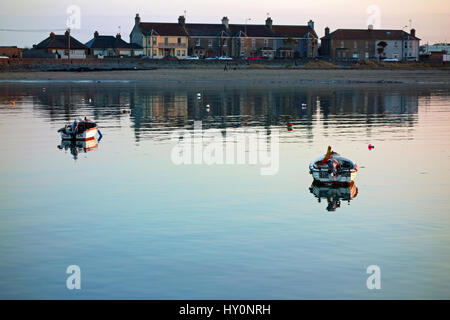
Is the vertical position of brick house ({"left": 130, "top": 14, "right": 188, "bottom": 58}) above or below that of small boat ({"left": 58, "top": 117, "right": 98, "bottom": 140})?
above

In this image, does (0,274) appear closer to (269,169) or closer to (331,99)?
(269,169)

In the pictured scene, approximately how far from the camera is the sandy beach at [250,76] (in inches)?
5305

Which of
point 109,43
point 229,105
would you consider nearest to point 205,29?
point 109,43

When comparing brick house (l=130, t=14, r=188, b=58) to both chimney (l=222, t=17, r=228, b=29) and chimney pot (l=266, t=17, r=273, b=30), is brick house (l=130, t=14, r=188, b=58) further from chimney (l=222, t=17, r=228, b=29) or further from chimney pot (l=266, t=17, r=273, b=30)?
chimney pot (l=266, t=17, r=273, b=30)

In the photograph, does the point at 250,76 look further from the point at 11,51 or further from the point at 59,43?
the point at 11,51

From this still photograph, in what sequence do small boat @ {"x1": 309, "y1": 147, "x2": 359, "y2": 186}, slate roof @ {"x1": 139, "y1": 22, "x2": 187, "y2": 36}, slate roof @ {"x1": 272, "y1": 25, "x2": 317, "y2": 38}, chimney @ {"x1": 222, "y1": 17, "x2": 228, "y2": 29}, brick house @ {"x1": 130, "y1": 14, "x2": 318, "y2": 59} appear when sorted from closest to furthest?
small boat @ {"x1": 309, "y1": 147, "x2": 359, "y2": 186}, slate roof @ {"x1": 139, "y1": 22, "x2": 187, "y2": 36}, brick house @ {"x1": 130, "y1": 14, "x2": 318, "y2": 59}, chimney @ {"x1": 222, "y1": 17, "x2": 228, "y2": 29}, slate roof @ {"x1": 272, "y1": 25, "x2": 317, "y2": 38}

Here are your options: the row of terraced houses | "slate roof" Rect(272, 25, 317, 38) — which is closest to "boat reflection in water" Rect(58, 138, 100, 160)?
the row of terraced houses

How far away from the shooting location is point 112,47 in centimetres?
19275

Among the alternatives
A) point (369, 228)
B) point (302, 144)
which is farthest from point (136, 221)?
point (302, 144)

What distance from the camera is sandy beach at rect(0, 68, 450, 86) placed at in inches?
5305

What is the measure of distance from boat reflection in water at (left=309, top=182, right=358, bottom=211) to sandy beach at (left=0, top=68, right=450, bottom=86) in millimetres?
99721

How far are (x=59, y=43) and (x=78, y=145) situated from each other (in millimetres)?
141434

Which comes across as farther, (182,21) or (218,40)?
(182,21)

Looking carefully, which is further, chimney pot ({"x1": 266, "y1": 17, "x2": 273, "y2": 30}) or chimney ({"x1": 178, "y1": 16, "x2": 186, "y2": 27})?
chimney pot ({"x1": 266, "y1": 17, "x2": 273, "y2": 30})
